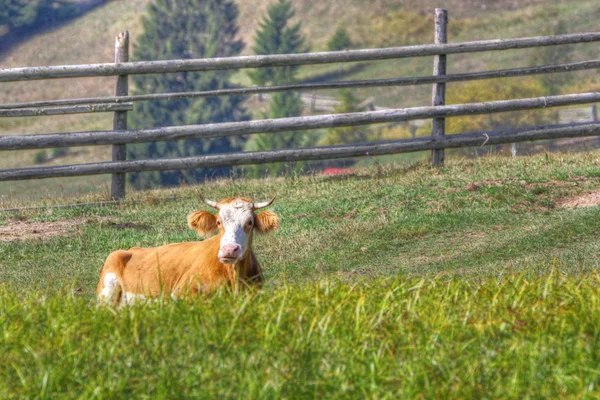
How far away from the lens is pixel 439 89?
42.4 ft

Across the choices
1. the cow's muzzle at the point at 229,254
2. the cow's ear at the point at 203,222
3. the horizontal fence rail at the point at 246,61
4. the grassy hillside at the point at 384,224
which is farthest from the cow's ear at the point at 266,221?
the horizontal fence rail at the point at 246,61

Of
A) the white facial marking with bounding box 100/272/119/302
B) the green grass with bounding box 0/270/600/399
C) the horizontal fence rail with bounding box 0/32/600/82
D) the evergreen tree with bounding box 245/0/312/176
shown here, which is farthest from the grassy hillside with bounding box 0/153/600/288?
the evergreen tree with bounding box 245/0/312/176

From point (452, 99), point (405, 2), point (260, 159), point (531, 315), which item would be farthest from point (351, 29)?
point (531, 315)

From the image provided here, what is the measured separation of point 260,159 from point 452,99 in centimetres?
4766

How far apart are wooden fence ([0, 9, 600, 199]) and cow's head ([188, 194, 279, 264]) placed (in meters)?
5.11

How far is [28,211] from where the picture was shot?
37.4ft

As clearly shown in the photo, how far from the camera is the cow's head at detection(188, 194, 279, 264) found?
6098 millimetres

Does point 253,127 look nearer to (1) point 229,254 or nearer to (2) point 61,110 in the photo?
(2) point 61,110

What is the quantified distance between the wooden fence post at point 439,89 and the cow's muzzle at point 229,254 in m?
6.71

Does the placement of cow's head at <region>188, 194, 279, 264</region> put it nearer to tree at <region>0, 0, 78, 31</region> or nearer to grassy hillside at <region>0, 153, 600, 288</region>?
grassy hillside at <region>0, 153, 600, 288</region>

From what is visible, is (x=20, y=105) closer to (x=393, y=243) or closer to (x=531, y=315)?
(x=393, y=243)

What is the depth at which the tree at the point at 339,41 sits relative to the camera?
74625 millimetres

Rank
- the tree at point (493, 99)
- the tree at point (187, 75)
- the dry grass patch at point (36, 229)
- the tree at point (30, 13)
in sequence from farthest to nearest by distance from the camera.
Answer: the tree at point (30, 13)
the tree at point (187, 75)
the tree at point (493, 99)
the dry grass patch at point (36, 229)

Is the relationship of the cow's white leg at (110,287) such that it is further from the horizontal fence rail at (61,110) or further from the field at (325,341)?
the horizontal fence rail at (61,110)
